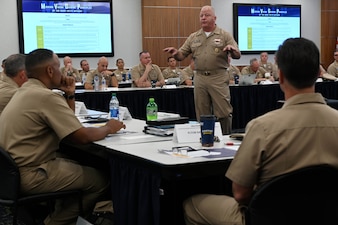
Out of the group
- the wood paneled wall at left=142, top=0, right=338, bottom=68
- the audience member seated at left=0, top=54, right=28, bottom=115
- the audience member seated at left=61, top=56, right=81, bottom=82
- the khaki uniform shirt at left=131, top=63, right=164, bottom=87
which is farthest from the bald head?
the audience member seated at left=0, top=54, right=28, bottom=115

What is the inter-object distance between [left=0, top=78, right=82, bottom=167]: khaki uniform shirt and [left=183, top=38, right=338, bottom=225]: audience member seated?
130cm

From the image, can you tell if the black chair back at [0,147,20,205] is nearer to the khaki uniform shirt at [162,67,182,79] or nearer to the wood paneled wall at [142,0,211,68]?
the khaki uniform shirt at [162,67,182,79]

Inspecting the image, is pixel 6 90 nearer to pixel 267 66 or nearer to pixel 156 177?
pixel 156 177

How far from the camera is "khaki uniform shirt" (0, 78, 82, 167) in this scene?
2824 millimetres

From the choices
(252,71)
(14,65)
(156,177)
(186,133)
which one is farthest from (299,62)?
(252,71)

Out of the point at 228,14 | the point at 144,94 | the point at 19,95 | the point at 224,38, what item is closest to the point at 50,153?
the point at 19,95

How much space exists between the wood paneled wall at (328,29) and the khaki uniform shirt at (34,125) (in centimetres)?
1238

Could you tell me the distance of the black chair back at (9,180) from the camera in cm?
269

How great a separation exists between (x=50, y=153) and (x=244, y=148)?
58.8 inches

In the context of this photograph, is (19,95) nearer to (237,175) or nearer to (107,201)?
(107,201)

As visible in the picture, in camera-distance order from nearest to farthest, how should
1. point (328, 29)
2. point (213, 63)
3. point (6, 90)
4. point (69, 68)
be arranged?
point (6, 90) → point (213, 63) → point (69, 68) → point (328, 29)

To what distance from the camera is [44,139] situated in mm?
2902

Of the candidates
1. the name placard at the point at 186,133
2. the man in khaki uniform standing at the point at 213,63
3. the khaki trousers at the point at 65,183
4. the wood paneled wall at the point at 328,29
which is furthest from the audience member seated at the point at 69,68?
the name placard at the point at 186,133

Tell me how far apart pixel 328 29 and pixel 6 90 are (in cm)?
1188
